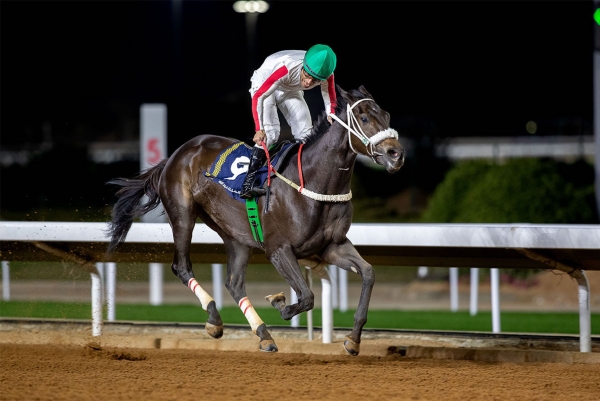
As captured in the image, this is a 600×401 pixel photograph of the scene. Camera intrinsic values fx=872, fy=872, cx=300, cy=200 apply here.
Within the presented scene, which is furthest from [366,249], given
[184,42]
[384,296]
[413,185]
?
[184,42]

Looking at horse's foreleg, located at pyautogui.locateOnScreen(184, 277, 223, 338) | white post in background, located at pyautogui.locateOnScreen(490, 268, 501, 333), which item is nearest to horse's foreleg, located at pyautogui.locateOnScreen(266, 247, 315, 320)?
horse's foreleg, located at pyautogui.locateOnScreen(184, 277, 223, 338)

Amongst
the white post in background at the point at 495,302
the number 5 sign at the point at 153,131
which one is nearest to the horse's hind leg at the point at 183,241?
the white post in background at the point at 495,302

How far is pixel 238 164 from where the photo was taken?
5.35m

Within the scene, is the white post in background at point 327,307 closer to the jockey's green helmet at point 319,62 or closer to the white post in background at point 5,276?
the jockey's green helmet at point 319,62

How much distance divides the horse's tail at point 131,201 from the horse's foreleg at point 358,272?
5.14 ft

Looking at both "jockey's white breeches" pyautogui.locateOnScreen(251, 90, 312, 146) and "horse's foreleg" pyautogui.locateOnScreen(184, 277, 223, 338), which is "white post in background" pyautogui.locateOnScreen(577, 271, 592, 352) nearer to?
"jockey's white breeches" pyautogui.locateOnScreen(251, 90, 312, 146)

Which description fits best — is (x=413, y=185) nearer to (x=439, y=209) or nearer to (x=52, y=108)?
(x=439, y=209)

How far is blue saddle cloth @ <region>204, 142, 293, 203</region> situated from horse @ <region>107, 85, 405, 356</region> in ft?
0.21

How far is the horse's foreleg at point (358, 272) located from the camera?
483cm

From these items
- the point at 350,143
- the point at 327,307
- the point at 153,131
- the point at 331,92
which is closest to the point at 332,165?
the point at 350,143

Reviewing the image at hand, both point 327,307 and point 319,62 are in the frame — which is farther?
point 327,307

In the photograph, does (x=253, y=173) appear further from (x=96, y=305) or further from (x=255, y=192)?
(x=96, y=305)

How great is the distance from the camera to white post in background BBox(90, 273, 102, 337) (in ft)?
20.4

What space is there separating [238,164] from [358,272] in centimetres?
105
